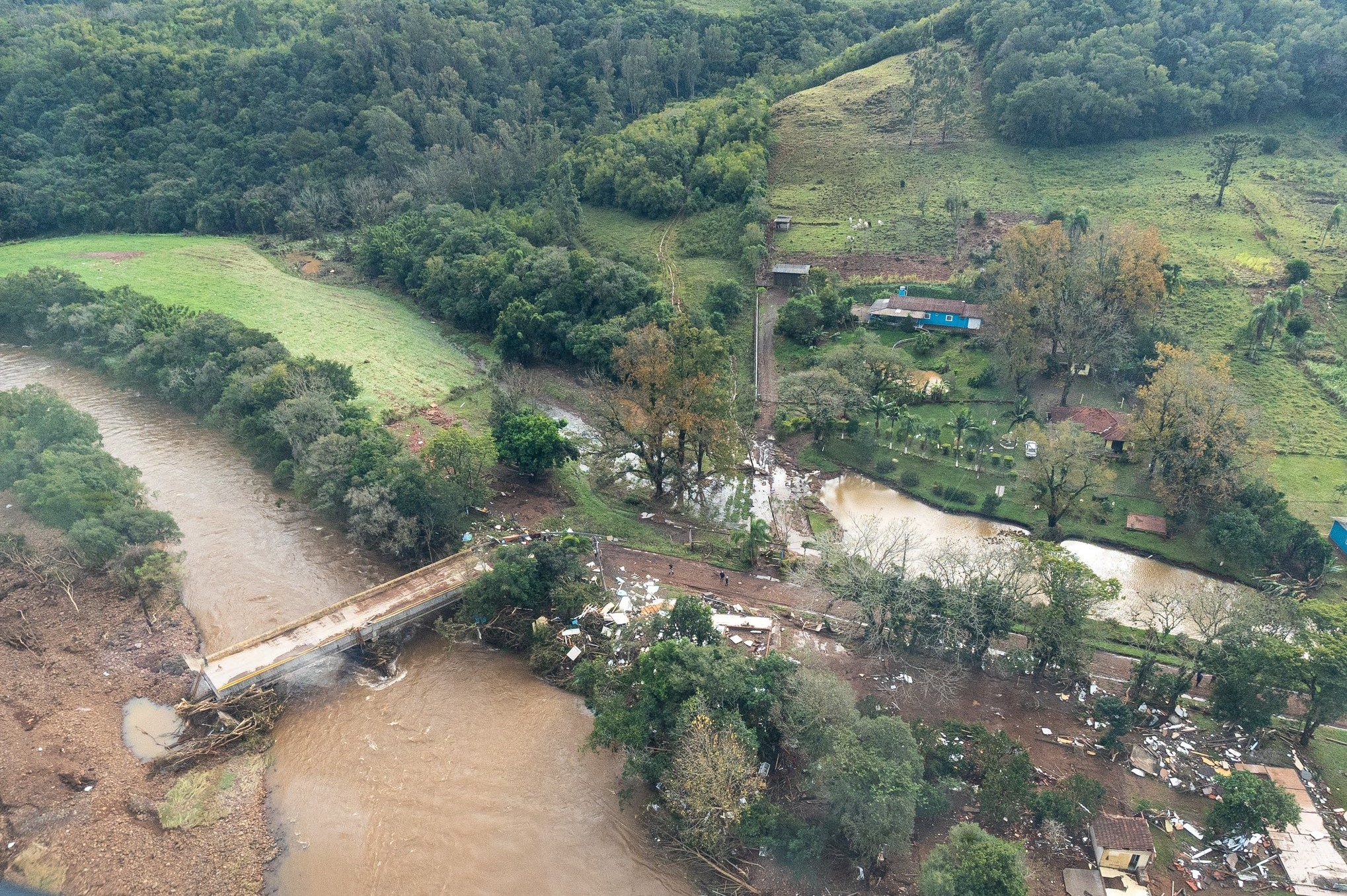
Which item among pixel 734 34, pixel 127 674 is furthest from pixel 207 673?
pixel 734 34

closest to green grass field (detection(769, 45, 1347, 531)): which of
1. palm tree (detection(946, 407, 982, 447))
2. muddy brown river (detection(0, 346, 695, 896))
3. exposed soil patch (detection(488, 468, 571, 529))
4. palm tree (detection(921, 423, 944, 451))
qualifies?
palm tree (detection(946, 407, 982, 447))

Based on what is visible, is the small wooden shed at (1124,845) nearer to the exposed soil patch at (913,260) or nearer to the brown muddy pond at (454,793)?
the brown muddy pond at (454,793)

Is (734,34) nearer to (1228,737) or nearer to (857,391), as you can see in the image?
(857,391)

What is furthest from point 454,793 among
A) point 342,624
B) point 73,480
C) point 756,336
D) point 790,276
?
point 790,276

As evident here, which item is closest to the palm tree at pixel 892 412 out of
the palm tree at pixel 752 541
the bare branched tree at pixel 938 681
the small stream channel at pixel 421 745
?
the small stream channel at pixel 421 745

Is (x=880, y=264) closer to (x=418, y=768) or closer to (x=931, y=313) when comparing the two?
(x=931, y=313)

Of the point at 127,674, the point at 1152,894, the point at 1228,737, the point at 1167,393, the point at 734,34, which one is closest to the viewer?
the point at 1152,894
